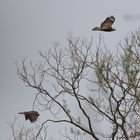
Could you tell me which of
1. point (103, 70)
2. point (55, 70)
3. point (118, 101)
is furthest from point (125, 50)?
point (55, 70)

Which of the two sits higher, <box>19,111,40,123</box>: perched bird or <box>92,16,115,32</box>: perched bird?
<box>92,16,115,32</box>: perched bird

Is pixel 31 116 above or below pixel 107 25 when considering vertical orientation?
below

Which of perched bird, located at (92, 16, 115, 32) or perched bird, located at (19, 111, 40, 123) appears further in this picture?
perched bird, located at (19, 111, 40, 123)

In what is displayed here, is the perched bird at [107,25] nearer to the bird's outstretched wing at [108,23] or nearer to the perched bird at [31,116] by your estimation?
the bird's outstretched wing at [108,23]

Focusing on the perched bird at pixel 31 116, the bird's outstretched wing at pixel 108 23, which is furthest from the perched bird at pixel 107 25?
the perched bird at pixel 31 116

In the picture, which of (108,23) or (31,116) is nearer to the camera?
(108,23)

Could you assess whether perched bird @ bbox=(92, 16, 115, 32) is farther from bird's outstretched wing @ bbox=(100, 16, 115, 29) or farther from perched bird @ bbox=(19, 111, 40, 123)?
perched bird @ bbox=(19, 111, 40, 123)

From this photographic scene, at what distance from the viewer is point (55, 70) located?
25.0 ft

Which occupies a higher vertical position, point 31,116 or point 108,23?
point 108,23

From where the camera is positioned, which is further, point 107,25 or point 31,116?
point 31,116

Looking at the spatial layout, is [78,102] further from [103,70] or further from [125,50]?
[125,50]

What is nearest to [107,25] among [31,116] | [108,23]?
[108,23]

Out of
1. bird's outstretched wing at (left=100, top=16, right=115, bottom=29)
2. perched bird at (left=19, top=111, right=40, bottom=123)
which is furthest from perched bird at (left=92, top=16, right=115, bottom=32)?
perched bird at (left=19, top=111, right=40, bottom=123)

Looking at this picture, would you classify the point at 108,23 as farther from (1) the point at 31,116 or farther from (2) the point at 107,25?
(1) the point at 31,116
